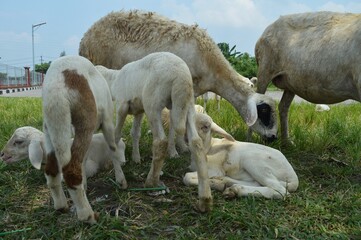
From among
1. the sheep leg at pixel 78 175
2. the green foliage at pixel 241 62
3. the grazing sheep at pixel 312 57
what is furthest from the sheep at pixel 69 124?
the green foliage at pixel 241 62

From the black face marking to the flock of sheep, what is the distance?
1 centimetres

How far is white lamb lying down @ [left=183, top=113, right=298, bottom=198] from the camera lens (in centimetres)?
354

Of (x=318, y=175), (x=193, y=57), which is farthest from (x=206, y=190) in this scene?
(x=193, y=57)

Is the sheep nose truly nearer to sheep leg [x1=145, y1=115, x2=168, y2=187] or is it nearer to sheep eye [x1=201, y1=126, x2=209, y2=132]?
sheep eye [x1=201, y1=126, x2=209, y2=132]

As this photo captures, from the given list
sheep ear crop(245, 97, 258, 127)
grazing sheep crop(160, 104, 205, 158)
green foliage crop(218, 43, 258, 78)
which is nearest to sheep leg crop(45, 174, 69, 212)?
grazing sheep crop(160, 104, 205, 158)

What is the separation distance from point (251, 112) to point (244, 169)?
1239 mm

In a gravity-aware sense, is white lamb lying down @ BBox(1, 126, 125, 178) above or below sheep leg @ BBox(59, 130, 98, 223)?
below

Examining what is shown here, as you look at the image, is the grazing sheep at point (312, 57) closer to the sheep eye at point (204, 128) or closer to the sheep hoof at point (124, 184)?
the sheep eye at point (204, 128)

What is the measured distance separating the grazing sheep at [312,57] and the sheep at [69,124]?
10.1 ft

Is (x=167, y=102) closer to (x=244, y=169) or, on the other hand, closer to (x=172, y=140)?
(x=244, y=169)

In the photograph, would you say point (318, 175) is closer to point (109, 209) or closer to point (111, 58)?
point (109, 209)

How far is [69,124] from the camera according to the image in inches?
108

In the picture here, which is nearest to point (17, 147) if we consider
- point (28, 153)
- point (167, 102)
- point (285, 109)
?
point (28, 153)

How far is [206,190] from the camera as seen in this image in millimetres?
3123
